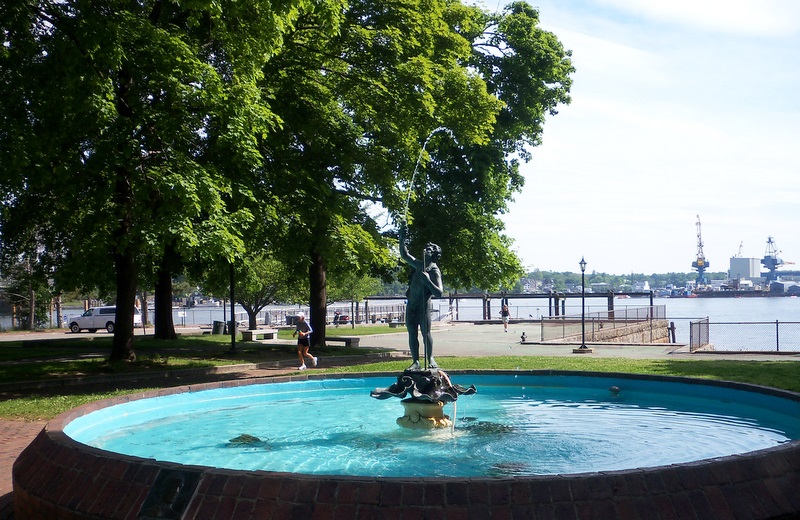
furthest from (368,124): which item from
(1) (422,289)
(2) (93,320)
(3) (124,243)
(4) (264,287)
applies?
(2) (93,320)

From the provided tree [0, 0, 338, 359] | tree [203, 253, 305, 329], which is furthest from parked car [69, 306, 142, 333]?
tree [0, 0, 338, 359]

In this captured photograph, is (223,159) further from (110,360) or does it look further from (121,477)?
(121,477)

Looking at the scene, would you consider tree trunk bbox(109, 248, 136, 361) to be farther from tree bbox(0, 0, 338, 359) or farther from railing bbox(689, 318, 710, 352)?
railing bbox(689, 318, 710, 352)

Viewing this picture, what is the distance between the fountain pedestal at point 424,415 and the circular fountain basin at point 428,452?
177 mm

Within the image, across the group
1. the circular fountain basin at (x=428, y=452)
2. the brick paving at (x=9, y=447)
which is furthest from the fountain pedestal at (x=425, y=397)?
the brick paving at (x=9, y=447)

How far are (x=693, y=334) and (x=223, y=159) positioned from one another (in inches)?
869

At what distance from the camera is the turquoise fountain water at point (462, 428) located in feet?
29.2

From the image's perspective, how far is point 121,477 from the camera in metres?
6.23

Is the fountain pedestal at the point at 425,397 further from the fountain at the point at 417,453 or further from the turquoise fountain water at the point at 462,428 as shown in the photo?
the turquoise fountain water at the point at 462,428

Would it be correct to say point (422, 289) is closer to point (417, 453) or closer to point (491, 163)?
point (417, 453)

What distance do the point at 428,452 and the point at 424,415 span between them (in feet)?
5.47

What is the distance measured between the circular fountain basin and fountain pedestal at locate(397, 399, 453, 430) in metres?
0.18

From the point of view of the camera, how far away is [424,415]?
11.2 meters

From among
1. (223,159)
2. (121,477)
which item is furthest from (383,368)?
(121,477)
